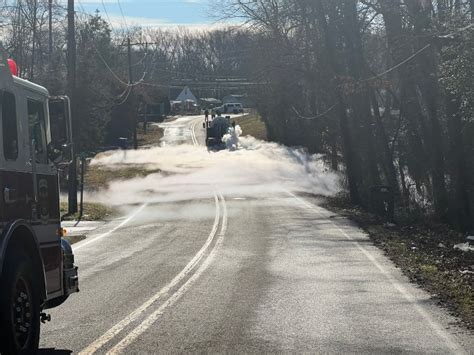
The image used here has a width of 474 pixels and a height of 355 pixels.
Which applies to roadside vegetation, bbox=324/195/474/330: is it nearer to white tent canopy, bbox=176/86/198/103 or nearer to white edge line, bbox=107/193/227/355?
white edge line, bbox=107/193/227/355

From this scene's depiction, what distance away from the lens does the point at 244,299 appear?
1153 cm

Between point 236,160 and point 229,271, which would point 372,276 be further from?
point 236,160

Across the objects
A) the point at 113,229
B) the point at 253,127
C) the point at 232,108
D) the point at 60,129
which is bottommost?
the point at 113,229

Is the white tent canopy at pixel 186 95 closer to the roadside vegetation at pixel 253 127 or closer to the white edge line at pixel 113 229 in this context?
the roadside vegetation at pixel 253 127

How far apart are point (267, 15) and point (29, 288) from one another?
35.1 meters

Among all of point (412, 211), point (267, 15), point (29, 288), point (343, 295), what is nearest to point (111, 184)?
point (267, 15)

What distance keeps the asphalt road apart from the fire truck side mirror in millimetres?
1973

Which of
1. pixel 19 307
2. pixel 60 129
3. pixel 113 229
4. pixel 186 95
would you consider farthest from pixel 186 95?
pixel 19 307

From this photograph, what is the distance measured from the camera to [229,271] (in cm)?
1480

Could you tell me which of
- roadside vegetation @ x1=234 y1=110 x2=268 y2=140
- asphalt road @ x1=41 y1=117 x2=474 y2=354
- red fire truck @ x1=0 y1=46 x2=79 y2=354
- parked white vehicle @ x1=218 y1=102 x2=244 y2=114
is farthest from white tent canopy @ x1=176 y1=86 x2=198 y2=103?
red fire truck @ x1=0 y1=46 x2=79 y2=354

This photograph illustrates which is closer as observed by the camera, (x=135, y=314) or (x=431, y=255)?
(x=135, y=314)

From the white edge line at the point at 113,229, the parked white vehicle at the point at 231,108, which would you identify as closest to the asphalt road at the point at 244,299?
the white edge line at the point at 113,229

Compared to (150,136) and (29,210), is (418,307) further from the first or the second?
(150,136)

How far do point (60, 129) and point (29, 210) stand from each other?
1279mm
